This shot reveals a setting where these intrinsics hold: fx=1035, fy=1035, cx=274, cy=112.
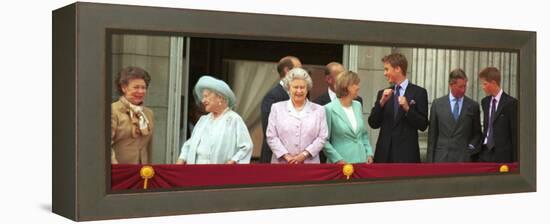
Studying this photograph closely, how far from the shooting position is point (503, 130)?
31.0 feet


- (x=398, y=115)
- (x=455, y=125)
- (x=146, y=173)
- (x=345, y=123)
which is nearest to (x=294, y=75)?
(x=345, y=123)

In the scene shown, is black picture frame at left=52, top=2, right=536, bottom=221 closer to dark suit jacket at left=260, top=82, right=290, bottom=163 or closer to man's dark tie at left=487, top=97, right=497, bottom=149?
dark suit jacket at left=260, top=82, right=290, bottom=163

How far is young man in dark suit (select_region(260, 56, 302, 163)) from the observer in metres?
8.12

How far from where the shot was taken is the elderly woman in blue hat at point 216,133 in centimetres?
781

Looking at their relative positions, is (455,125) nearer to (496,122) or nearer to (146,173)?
(496,122)

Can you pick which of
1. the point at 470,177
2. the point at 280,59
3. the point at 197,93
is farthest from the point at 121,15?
the point at 470,177

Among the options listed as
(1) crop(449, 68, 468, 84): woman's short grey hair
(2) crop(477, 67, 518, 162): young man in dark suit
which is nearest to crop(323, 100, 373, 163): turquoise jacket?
(1) crop(449, 68, 468, 84): woman's short grey hair

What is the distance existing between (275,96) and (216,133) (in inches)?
23.5

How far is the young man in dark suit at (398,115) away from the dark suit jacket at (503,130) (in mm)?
758

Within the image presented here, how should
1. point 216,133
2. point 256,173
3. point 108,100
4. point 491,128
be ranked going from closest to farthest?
point 108,100, point 216,133, point 256,173, point 491,128

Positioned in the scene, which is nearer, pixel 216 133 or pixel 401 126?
pixel 216 133

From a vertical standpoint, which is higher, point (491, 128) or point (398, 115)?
point (398, 115)

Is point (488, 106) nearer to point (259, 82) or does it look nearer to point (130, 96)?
point (259, 82)

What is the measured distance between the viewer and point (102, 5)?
24.1 feet
